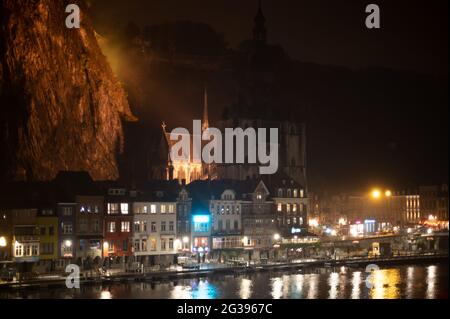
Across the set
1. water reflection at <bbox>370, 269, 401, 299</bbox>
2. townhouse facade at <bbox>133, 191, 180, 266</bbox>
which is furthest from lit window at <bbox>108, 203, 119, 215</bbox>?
water reflection at <bbox>370, 269, 401, 299</bbox>

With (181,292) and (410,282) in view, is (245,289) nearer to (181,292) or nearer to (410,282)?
(181,292)

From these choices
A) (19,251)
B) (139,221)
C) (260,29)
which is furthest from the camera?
(260,29)

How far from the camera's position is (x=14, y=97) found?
5869 centimetres

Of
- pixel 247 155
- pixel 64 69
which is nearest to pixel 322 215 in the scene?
pixel 247 155

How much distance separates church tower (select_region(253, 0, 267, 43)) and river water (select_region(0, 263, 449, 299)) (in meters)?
51.0

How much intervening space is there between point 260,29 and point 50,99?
51.0 m

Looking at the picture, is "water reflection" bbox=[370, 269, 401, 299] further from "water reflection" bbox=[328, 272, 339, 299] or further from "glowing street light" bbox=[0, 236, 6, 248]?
"glowing street light" bbox=[0, 236, 6, 248]

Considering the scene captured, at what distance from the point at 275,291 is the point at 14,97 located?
25.6 m

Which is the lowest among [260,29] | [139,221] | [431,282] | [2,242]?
[431,282]

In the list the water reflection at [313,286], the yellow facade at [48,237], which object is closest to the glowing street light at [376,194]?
the water reflection at [313,286]

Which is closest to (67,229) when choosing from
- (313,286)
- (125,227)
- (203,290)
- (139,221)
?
(125,227)

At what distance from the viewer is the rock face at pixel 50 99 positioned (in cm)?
5828

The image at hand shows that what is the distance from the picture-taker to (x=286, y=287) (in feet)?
169
